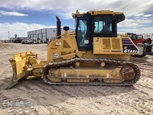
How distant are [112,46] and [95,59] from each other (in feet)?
2.74

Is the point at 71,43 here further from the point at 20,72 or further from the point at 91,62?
the point at 20,72

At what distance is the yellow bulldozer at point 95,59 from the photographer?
750 cm

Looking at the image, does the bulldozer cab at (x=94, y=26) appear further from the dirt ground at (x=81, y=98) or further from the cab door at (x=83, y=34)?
the dirt ground at (x=81, y=98)

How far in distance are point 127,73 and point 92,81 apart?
1349 millimetres

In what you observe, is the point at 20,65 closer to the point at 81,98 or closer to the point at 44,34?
the point at 81,98

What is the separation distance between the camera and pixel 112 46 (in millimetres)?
7594

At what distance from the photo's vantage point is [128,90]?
7.10 meters

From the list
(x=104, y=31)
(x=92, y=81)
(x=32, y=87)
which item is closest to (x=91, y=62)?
(x=92, y=81)

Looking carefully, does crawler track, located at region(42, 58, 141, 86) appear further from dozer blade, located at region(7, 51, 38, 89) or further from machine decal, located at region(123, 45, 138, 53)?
dozer blade, located at region(7, 51, 38, 89)

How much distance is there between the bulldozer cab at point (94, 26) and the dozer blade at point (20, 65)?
2494mm

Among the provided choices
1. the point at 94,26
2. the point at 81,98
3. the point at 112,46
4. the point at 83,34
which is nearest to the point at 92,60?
the point at 112,46

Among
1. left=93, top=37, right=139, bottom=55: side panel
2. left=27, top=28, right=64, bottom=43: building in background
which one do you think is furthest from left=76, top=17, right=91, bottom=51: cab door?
left=27, top=28, right=64, bottom=43: building in background

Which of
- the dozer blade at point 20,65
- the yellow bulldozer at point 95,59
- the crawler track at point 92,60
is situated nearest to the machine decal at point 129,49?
the yellow bulldozer at point 95,59

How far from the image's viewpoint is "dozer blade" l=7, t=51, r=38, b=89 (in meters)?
7.36
